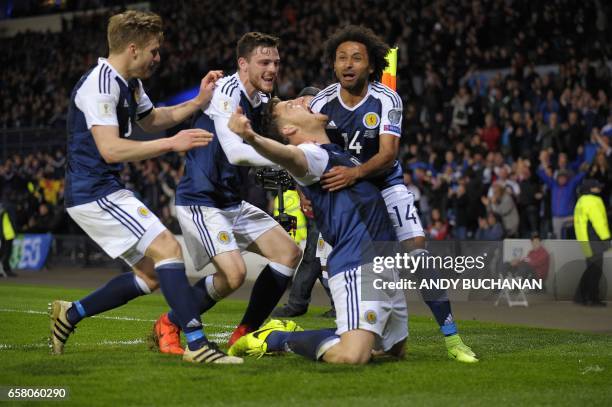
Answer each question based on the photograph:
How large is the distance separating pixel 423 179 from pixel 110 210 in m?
13.5

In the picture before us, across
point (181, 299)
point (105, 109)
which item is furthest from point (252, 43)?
point (181, 299)

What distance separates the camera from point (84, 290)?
1778 centimetres

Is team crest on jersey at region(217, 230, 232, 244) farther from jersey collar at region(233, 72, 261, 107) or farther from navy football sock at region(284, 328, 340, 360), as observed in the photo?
jersey collar at region(233, 72, 261, 107)

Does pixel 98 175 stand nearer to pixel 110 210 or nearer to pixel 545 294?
pixel 110 210

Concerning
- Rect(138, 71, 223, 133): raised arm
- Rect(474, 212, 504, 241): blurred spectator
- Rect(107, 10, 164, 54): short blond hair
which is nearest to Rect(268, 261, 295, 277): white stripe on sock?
Rect(138, 71, 223, 133): raised arm

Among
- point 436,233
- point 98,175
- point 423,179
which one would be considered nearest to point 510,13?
point 423,179

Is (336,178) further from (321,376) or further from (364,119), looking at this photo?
(321,376)

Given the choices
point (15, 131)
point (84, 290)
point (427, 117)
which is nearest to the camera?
point (84, 290)

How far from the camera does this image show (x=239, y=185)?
8445 millimetres

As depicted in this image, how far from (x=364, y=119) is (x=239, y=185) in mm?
1195

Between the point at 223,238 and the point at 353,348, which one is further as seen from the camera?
the point at 223,238

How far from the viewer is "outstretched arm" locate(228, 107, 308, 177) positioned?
658 cm

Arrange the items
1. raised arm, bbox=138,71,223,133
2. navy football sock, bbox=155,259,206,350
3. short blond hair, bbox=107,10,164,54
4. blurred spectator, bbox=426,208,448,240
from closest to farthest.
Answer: navy football sock, bbox=155,259,206,350
short blond hair, bbox=107,10,164,54
raised arm, bbox=138,71,223,133
blurred spectator, bbox=426,208,448,240

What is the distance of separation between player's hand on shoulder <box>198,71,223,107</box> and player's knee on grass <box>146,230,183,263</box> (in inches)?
53.2
